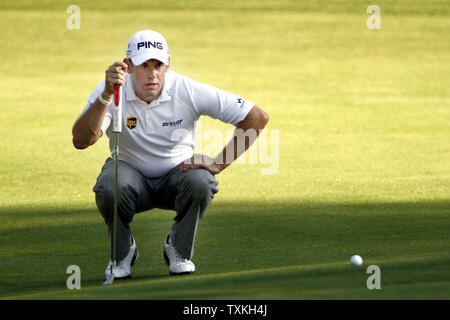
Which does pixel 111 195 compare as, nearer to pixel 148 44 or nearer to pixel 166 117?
pixel 166 117

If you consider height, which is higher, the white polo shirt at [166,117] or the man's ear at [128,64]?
the man's ear at [128,64]

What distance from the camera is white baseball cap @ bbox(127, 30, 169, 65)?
17.8 feet

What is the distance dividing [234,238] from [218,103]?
1.15 meters

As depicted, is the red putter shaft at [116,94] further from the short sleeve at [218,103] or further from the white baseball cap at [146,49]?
the short sleeve at [218,103]

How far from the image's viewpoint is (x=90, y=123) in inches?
210

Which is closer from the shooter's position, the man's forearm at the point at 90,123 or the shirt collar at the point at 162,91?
the man's forearm at the point at 90,123

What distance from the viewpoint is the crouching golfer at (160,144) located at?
17.8ft

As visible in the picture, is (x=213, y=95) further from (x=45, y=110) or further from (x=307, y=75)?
(x=307, y=75)

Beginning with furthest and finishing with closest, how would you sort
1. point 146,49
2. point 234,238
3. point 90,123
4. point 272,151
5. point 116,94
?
point 272,151 → point 234,238 → point 146,49 → point 90,123 → point 116,94

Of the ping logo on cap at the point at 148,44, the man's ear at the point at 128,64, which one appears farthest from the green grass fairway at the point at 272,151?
the ping logo on cap at the point at 148,44

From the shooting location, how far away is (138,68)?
18.2ft

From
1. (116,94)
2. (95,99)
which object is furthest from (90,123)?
(116,94)

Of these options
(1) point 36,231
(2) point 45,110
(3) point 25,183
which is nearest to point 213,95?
(1) point 36,231

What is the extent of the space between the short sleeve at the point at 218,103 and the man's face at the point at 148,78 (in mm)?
188
